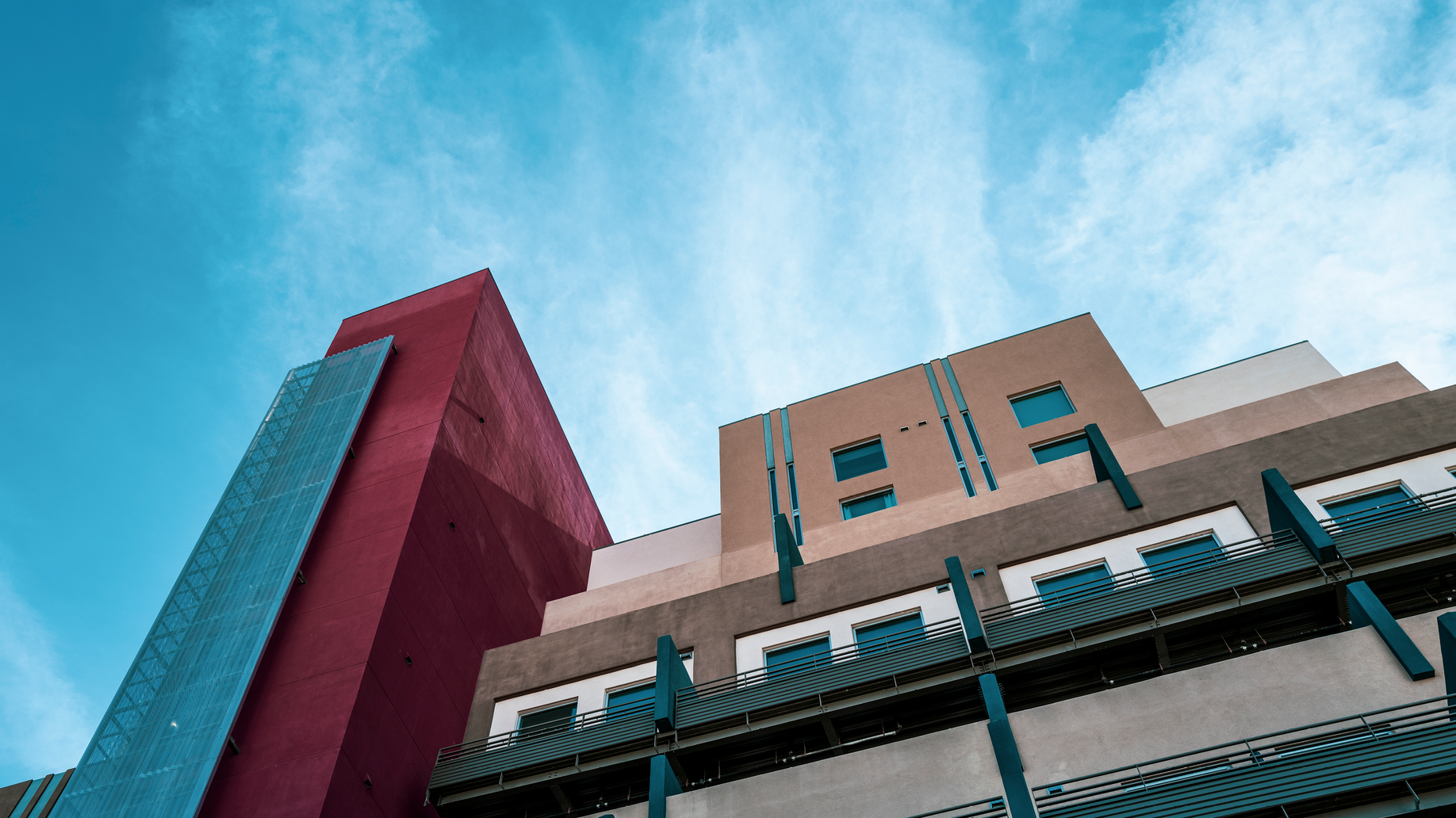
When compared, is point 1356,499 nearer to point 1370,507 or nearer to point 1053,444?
point 1370,507

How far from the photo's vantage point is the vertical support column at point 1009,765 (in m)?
17.3

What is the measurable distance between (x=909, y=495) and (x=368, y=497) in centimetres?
1720

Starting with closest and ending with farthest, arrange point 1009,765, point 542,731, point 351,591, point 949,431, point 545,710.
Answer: point 1009,765 → point 351,591 → point 542,731 → point 545,710 → point 949,431

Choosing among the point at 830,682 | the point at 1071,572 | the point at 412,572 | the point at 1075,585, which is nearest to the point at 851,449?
the point at 1071,572

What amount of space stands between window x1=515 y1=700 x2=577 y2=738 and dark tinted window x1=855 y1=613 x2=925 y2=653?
26.3ft

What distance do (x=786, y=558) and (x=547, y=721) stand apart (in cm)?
794

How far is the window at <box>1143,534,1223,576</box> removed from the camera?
2214cm

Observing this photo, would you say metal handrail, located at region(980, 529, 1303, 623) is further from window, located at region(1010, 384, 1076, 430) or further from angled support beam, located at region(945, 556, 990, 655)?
window, located at region(1010, 384, 1076, 430)

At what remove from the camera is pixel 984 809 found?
17.8 meters

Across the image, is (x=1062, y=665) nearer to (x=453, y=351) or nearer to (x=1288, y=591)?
(x=1288, y=591)

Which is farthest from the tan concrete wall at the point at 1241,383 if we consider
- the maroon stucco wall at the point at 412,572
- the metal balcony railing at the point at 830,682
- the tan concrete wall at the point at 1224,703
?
the maroon stucco wall at the point at 412,572

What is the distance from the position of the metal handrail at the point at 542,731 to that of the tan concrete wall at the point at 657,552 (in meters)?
11.8

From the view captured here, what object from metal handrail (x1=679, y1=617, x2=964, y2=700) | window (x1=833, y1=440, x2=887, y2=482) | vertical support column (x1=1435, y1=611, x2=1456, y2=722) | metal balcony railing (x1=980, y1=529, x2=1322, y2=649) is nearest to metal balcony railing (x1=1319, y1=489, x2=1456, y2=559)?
metal balcony railing (x1=980, y1=529, x2=1322, y2=649)

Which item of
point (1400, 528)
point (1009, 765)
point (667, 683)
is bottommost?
point (1009, 765)
